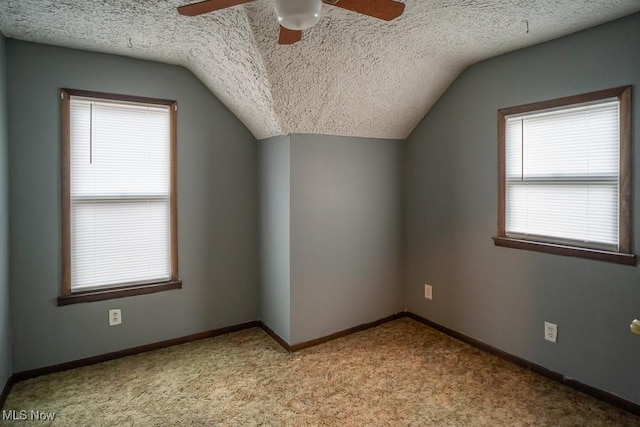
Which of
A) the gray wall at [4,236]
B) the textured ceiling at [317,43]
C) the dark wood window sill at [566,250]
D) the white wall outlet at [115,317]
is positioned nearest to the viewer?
the textured ceiling at [317,43]

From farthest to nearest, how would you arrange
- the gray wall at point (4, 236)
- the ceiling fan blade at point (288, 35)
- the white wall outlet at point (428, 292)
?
the white wall outlet at point (428, 292) → the gray wall at point (4, 236) → the ceiling fan blade at point (288, 35)

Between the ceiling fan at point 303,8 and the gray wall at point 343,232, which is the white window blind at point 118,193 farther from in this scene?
the ceiling fan at point 303,8

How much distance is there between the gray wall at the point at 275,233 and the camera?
3113mm

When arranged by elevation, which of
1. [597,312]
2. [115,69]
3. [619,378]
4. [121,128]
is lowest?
[619,378]

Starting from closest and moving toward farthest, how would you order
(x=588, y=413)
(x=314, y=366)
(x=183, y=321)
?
(x=588, y=413) < (x=314, y=366) < (x=183, y=321)

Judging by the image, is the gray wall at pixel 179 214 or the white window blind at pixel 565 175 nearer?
the white window blind at pixel 565 175

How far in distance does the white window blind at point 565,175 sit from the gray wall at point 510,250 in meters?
0.12

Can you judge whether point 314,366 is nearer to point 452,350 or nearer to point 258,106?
point 452,350

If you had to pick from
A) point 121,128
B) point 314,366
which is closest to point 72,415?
point 314,366

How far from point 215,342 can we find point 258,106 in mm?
2007

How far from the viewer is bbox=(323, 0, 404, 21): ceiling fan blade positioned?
4.82 feet

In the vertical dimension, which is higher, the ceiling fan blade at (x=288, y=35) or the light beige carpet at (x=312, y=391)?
the ceiling fan blade at (x=288, y=35)

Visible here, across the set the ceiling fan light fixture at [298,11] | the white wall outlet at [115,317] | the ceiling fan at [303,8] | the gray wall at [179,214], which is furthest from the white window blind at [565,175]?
the white wall outlet at [115,317]

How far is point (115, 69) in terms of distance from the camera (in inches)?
114
